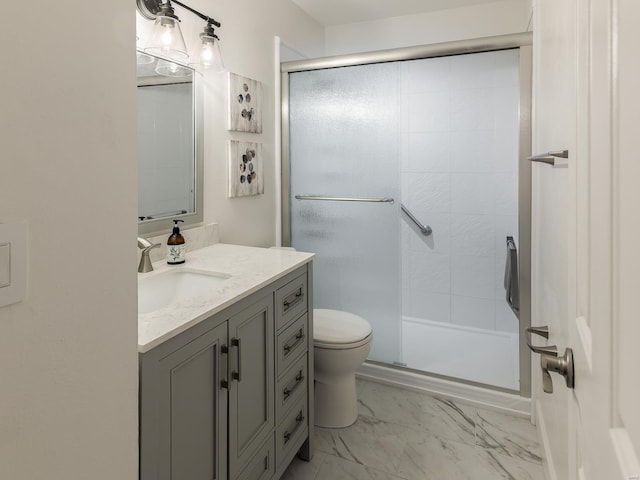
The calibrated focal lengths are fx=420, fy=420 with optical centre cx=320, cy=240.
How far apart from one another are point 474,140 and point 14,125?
3.11 m

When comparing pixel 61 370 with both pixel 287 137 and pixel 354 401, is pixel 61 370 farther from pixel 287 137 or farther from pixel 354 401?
pixel 287 137

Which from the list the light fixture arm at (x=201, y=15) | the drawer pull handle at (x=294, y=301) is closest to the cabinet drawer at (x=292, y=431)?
the drawer pull handle at (x=294, y=301)

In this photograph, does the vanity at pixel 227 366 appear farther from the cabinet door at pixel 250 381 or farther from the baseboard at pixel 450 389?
the baseboard at pixel 450 389

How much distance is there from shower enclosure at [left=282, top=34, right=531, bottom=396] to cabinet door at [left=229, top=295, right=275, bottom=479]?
48.4 inches

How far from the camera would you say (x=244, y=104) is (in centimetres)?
229

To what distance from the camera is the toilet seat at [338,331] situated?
6.72 feet

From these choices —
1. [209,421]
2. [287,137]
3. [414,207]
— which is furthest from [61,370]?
[414,207]

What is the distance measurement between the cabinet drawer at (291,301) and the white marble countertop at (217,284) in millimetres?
69

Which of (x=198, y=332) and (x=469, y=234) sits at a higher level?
(x=469, y=234)

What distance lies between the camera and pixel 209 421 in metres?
1.21

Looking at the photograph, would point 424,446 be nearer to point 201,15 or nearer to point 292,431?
point 292,431

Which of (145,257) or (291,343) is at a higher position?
A: (145,257)

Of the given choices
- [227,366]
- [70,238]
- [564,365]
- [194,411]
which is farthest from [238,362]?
[564,365]

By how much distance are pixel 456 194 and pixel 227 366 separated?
8.28ft
